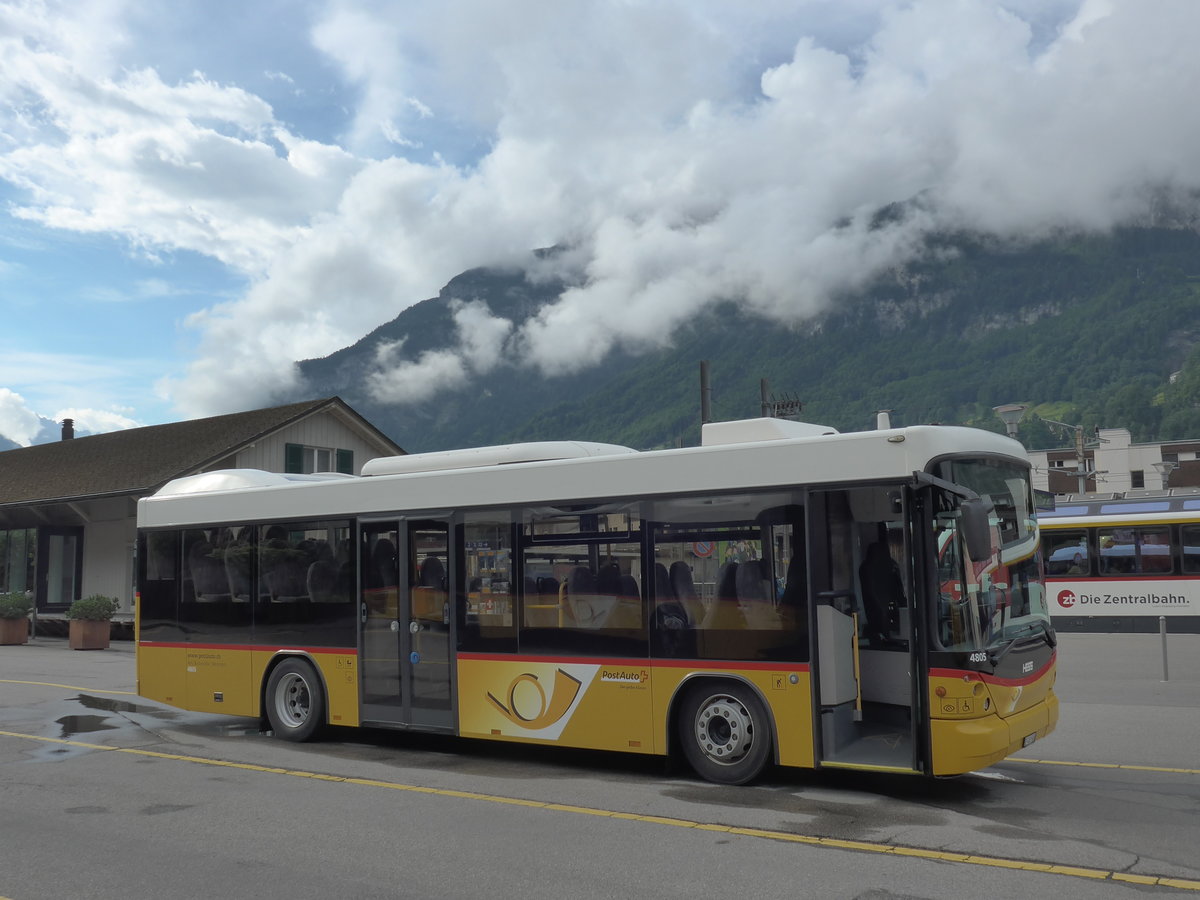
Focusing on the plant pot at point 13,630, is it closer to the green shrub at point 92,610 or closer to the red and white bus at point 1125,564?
the green shrub at point 92,610

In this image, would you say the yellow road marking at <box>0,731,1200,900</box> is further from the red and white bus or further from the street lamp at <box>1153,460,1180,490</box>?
the street lamp at <box>1153,460,1180,490</box>

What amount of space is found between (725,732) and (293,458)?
25279 mm

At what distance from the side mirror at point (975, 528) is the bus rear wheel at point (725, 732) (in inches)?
78.9

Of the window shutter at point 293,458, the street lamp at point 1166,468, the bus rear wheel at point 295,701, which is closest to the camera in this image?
the bus rear wheel at point 295,701

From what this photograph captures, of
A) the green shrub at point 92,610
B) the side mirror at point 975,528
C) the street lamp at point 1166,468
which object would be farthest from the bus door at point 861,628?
the street lamp at point 1166,468

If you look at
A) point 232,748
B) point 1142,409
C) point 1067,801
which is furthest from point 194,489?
point 1142,409

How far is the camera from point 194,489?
1266 centimetres

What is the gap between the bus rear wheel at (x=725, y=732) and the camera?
27.2 feet

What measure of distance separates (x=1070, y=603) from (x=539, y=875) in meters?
22.0

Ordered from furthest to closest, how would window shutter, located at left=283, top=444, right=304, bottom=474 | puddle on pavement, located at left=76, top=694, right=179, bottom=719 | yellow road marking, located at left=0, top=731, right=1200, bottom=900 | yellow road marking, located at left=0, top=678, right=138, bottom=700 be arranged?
window shutter, located at left=283, top=444, right=304, bottom=474
yellow road marking, located at left=0, top=678, right=138, bottom=700
puddle on pavement, located at left=76, top=694, right=179, bottom=719
yellow road marking, located at left=0, top=731, right=1200, bottom=900

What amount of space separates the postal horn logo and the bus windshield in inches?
126

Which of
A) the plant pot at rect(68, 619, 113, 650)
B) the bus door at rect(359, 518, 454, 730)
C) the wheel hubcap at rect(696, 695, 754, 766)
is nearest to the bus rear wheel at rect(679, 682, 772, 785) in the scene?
the wheel hubcap at rect(696, 695, 754, 766)

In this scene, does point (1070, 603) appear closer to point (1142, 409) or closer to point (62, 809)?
point (62, 809)

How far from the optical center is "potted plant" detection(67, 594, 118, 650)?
24.9 m
